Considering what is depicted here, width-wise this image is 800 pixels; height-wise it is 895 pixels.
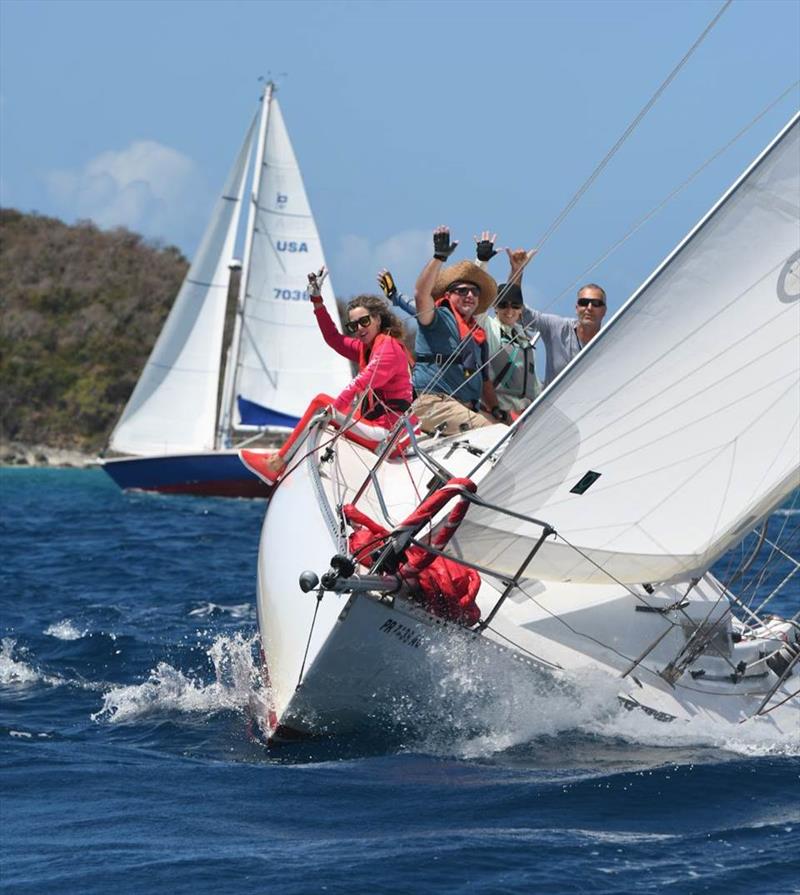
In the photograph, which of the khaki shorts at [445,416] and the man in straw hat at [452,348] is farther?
the khaki shorts at [445,416]

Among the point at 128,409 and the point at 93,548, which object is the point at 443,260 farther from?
the point at 128,409

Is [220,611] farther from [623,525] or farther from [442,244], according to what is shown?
[623,525]

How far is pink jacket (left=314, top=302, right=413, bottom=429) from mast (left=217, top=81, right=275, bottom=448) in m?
25.8

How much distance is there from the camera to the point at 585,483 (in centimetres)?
734

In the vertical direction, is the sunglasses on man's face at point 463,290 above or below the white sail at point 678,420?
above

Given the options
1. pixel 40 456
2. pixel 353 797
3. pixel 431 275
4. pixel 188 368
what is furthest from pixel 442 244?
pixel 40 456

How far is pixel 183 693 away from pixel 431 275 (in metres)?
2.80

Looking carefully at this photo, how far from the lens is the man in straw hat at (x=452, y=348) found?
955 centimetres

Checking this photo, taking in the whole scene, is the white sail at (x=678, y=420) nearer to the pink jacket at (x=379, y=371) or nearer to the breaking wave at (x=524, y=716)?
the breaking wave at (x=524, y=716)

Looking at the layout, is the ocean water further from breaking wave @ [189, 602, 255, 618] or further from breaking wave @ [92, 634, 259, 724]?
breaking wave @ [189, 602, 255, 618]

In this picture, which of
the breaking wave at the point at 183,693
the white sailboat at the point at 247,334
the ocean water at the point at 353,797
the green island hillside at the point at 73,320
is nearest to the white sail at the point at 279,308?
the white sailboat at the point at 247,334

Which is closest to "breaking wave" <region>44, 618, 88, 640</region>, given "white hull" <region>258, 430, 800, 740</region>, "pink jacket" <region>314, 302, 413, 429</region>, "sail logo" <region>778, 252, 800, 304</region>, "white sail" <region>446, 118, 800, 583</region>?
"white hull" <region>258, 430, 800, 740</region>

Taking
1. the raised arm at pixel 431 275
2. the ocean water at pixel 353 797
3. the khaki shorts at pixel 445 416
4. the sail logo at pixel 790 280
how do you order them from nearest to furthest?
the ocean water at pixel 353 797 < the sail logo at pixel 790 280 < the raised arm at pixel 431 275 < the khaki shorts at pixel 445 416

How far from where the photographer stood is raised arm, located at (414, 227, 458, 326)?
8906mm
